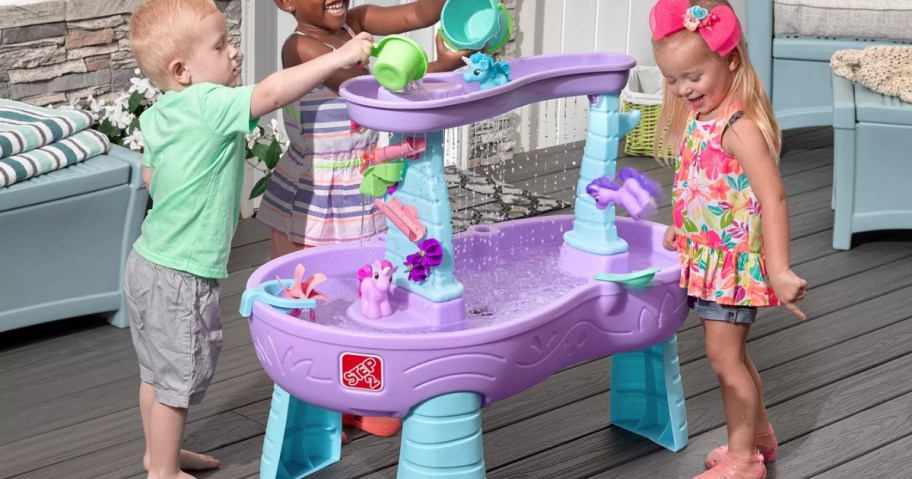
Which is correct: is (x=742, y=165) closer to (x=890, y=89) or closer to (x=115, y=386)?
(x=115, y=386)

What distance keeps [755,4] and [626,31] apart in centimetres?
73

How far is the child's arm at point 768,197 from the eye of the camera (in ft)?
7.52

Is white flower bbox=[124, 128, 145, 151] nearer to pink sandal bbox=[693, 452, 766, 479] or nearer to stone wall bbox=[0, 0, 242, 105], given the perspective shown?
stone wall bbox=[0, 0, 242, 105]

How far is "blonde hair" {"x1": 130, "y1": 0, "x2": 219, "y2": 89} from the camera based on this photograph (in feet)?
7.56

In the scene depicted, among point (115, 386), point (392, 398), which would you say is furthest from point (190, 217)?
point (115, 386)

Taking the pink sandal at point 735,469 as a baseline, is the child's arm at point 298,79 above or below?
above

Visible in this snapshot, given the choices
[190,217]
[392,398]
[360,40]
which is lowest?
[392,398]

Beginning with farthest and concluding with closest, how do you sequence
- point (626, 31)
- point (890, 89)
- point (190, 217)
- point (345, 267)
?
point (626, 31)
point (890, 89)
point (345, 267)
point (190, 217)

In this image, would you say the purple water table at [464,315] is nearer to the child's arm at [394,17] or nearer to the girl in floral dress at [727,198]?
the girl in floral dress at [727,198]

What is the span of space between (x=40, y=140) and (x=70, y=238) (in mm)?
243

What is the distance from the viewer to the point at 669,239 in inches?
102

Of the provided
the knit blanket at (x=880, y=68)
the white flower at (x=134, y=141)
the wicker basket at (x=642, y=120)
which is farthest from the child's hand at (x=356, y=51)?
the wicker basket at (x=642, y=120)

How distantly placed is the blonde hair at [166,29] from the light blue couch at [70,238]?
33.8 inches

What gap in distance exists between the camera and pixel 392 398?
224cm
